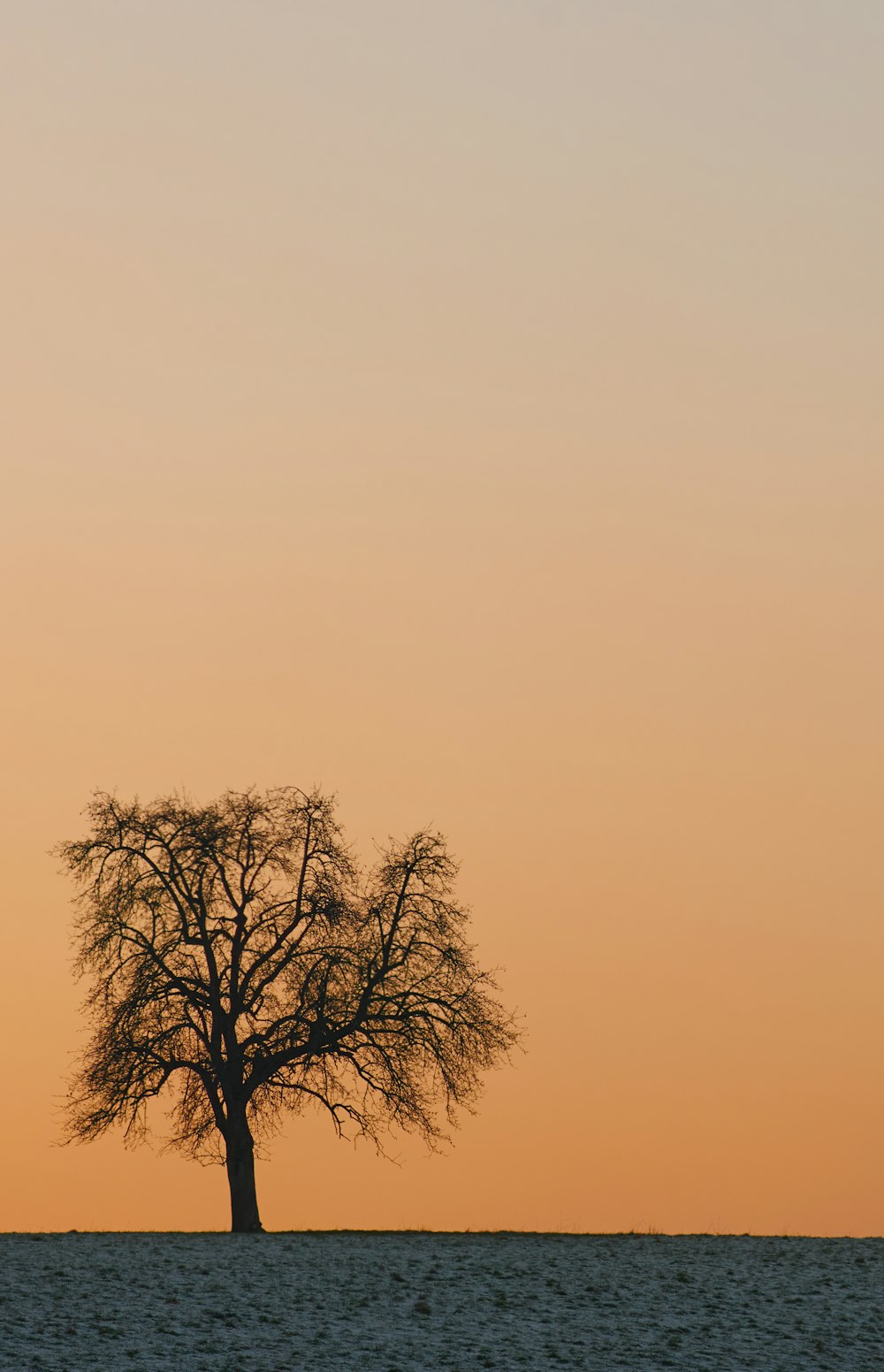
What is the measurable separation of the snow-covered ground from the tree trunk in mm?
3849

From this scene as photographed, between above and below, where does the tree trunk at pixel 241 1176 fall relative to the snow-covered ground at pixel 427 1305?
above

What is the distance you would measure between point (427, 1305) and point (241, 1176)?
14.0m

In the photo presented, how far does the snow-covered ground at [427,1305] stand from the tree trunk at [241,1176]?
3.85 meters

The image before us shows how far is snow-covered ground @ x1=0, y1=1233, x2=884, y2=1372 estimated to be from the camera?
88.1 ft

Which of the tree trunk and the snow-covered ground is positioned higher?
the tree trunk

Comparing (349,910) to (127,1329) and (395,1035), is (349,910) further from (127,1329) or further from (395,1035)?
(127,1329)

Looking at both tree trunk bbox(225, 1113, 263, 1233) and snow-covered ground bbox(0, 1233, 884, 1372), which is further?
tree trunk bbox(225, 1113, 263, 1233)

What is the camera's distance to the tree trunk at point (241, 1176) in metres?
43.3

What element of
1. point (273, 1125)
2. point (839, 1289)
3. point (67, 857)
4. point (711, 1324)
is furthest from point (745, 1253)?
point (67, 857)

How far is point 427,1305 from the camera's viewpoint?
30.4m

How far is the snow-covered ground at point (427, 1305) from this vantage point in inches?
1057

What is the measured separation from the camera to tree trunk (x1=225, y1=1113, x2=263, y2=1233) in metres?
43.3

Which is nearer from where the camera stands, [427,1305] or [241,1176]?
[427,1305]

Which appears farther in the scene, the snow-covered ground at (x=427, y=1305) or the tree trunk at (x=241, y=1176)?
the tree trunk at (x=241, y=1176)
